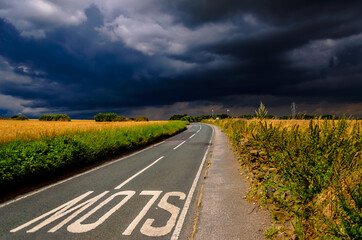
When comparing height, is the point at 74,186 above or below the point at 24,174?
below

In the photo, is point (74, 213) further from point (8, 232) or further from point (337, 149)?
point (337, 149)

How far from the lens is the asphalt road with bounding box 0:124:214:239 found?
4.34 meters

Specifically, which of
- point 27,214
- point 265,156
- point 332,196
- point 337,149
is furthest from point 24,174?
point 337,149

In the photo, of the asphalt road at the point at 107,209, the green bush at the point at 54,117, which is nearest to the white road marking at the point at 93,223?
the asphalt road at the point at 107,209

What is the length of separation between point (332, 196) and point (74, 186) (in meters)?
7.78

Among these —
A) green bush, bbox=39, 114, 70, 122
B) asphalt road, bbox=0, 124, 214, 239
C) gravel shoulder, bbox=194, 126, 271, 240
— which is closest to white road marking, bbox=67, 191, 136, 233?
asphalt road, bbox=0, 124, 214, 239

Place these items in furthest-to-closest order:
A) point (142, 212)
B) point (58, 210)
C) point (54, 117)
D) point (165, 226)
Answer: point (54, 117)
point (58, 210)
point (142, 212)
point (165, 226)

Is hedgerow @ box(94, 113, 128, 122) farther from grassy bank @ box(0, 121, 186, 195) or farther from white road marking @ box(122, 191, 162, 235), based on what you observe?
white road marking @ box(122, 191, 162, 235)

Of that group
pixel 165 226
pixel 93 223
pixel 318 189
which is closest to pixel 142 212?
pixel 165 226

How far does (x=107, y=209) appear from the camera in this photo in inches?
213

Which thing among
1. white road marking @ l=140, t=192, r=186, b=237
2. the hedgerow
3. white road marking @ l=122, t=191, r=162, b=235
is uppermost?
the hedgerow

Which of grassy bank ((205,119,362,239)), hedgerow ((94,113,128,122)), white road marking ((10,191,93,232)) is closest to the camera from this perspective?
grassy bank ((205,119,362,239))

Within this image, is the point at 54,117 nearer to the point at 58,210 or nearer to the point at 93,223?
the point at 58,210

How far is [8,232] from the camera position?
436cm
